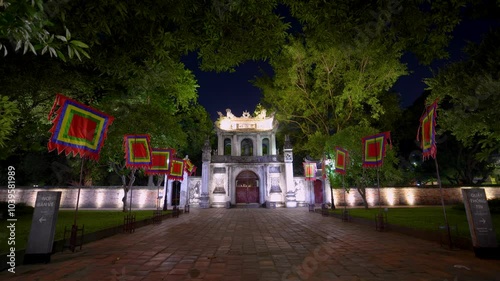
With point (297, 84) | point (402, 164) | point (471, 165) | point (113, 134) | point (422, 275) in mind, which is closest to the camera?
point (422, 275)

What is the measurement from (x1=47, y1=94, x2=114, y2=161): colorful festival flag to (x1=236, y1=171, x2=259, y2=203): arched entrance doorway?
21808 mm

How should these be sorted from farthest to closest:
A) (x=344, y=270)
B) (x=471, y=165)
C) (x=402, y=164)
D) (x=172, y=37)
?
(x=402, y=164) < (x=471, y=165) < (x=172, y=37) < (x=344, y=270)

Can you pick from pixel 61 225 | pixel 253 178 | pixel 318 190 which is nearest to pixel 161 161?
pixel 61 225

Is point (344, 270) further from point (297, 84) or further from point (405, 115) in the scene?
point (405, 115)

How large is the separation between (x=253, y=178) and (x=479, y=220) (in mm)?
23743

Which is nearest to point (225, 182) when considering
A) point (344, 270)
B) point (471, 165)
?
point (344, 270)

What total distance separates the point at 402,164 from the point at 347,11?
1223 inches

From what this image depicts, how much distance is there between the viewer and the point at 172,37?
7668 millimetres

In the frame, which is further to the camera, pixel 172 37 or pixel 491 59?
pixel 491 59

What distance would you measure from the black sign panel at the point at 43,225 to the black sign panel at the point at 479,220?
881 cm

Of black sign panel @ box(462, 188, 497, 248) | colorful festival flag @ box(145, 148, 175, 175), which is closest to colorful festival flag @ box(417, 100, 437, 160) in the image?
black sign panel @ box(462, 188, 497, 248)

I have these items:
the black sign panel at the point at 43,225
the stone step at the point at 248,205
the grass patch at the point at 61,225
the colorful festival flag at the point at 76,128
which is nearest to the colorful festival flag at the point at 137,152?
the grass patch at the point at 61,225

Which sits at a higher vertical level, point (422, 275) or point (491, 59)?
point (491, 59)

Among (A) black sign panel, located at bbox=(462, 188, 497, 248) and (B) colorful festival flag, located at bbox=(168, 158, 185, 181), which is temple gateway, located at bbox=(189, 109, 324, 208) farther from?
(A) black sign panel, located at bbox=(462, 188, 497, 248)
